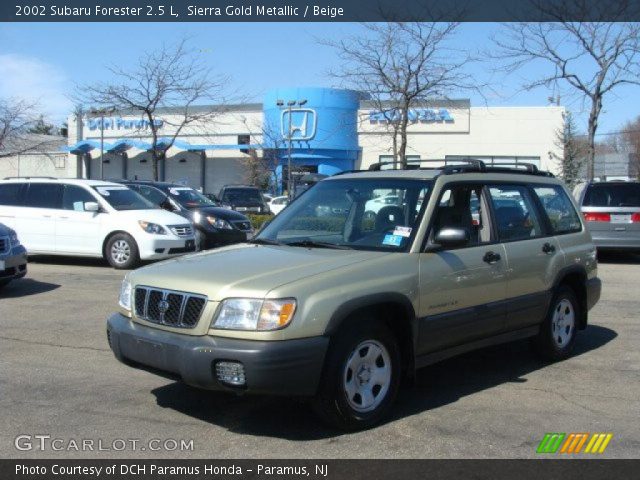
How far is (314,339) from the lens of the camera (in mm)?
4410

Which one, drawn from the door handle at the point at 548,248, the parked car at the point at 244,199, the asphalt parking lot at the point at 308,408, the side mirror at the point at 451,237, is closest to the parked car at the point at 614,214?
the asphalt parking lot at the point at 308,408

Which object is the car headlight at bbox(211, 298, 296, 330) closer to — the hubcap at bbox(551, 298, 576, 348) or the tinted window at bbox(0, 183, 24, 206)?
the hubcap at bbox(551, 298, 576, 348)

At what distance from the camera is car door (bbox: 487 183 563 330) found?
6.10m

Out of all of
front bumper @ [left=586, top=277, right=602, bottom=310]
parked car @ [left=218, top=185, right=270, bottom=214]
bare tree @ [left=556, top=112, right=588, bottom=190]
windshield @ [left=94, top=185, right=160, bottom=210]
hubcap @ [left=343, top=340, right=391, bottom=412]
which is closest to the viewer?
hubcap @ [left=343, top=340, right=391, bottom=412]

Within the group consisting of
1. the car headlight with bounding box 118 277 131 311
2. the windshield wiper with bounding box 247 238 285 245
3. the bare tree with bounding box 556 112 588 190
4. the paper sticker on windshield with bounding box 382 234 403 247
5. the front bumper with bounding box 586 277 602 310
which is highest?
the bare tree with bounding box 556 112 588 190

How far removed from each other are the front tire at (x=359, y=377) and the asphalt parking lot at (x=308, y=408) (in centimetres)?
14

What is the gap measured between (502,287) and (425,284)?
1.07m

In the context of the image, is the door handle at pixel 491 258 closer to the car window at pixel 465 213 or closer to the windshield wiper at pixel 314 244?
the car window at pixel 465 213

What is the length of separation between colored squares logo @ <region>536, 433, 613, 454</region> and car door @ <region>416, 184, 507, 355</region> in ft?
3.42

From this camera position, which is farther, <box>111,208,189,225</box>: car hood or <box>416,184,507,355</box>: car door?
A: <box>111,208,189,225</box>: car hood

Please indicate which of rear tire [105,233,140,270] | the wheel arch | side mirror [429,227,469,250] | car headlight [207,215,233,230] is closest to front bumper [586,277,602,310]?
the wheel arch
